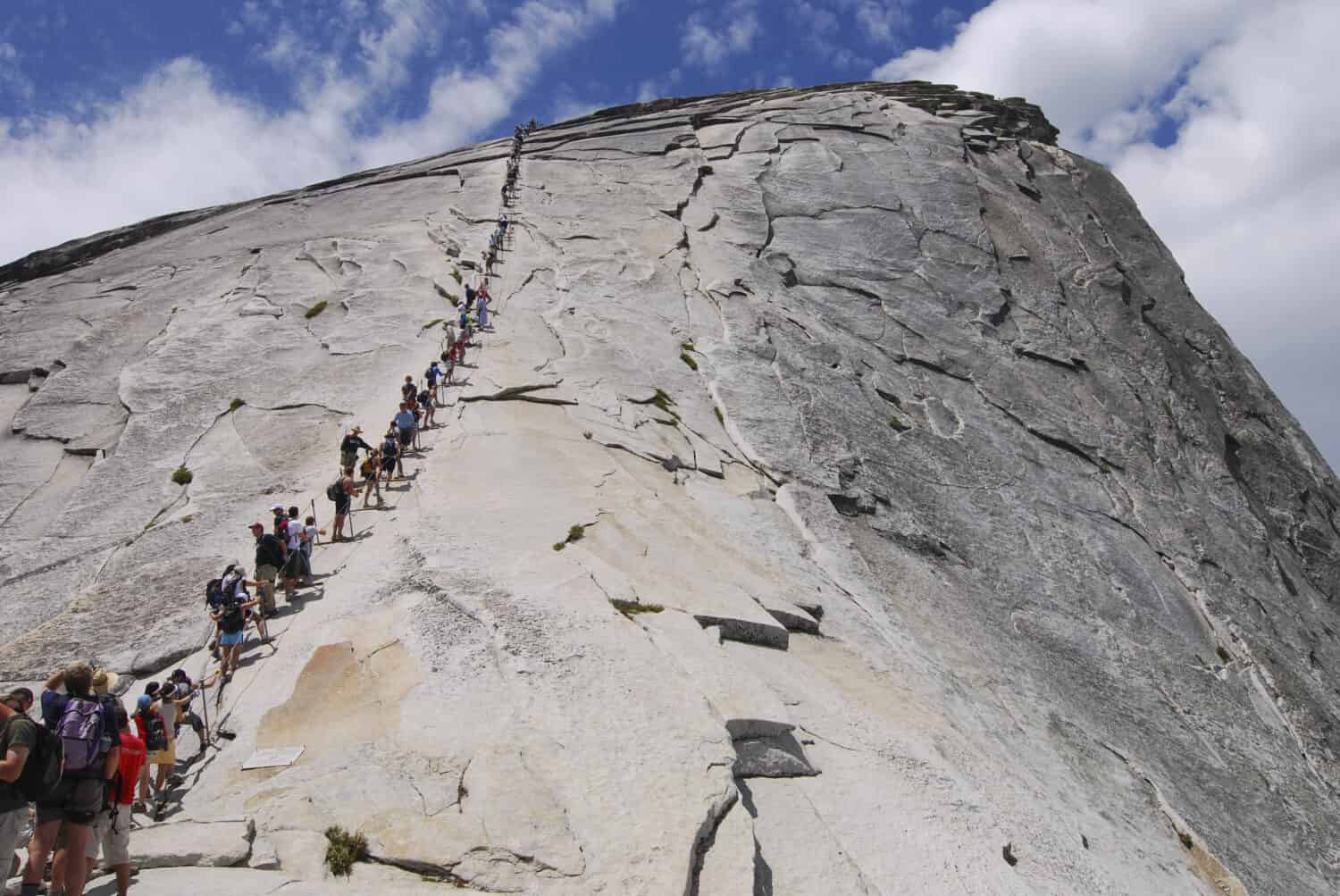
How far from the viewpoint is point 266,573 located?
16.3m

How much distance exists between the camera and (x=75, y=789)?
341 inches

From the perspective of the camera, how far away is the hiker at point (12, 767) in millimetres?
7668

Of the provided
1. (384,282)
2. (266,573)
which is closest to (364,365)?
(384,282)

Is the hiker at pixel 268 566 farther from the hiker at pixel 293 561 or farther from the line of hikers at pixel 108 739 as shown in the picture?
the hiker at pixel 293 561

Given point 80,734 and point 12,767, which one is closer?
point 12,767

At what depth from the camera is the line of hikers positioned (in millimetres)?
8055

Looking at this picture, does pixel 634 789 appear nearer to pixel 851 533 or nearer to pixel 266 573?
pixel 266 573

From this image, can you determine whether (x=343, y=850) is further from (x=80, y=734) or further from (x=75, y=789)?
(x=80, y=734)

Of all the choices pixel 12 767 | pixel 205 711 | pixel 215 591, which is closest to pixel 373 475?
pixel 215 591

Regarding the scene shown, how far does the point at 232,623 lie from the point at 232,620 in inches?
1.5

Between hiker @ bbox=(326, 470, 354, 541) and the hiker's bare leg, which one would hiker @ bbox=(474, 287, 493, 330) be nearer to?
hiker @ bbox=(326, 470, 354, 541)

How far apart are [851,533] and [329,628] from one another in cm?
1303

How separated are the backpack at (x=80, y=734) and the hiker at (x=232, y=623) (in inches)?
235

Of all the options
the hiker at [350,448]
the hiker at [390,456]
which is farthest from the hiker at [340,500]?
the hiker at [350,448]
